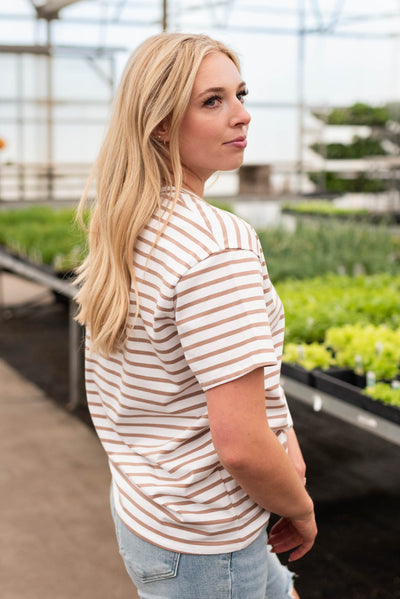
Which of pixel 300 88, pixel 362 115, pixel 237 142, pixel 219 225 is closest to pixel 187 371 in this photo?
pixel 219 225

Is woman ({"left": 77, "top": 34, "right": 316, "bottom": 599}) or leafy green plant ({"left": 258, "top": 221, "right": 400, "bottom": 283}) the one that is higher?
woman ({"left": 77, "top": 34, "right": 316, "bottom": 599})

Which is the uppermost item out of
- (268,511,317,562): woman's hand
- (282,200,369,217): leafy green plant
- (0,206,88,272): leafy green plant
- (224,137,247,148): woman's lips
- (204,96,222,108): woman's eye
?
(204,96,222,108): woman's eye

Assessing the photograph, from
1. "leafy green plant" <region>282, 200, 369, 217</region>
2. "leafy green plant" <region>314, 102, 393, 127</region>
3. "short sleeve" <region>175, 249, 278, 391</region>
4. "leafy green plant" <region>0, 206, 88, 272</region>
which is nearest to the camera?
"short sleeve" <region>175, 249, 278, 391</region>

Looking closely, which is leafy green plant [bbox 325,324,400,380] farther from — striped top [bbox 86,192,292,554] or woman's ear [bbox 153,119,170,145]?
woman's ear [bbox 153,119,170,145]

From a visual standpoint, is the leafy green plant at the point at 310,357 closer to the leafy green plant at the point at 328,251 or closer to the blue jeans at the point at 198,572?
the leafy green plant at the point at 328,251

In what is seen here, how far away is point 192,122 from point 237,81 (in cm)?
9

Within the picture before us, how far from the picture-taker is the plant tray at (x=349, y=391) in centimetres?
197

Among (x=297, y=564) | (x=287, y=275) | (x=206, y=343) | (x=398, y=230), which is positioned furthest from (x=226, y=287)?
(x=398, y=230)

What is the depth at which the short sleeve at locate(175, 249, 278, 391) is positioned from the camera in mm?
905

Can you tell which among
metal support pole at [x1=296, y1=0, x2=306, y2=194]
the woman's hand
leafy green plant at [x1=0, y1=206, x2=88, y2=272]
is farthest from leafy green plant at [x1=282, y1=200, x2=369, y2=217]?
the woman's hand

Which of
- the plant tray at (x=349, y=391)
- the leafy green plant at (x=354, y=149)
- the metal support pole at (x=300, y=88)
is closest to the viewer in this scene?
the plant tray at (x=349, y=391)

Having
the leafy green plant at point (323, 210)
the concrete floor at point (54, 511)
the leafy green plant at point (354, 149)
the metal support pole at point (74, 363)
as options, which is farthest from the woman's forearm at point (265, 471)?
the leafy green plant at point (354, 149)

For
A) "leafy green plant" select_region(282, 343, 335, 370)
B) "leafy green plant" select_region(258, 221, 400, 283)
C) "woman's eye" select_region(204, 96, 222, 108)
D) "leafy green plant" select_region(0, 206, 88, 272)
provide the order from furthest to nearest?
"leafy green plant" select_region(0, 206, 88, 272), "leafy green plant" select_region(258, 221, 400, 283), "leafy green plant" select_region(282, 343, 335, 370), "woman's eye" select_region(204, 96, 222, 108)

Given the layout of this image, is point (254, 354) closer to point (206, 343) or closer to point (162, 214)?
point (206, 343)
